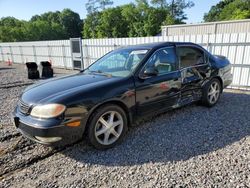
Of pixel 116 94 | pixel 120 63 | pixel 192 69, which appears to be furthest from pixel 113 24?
pixel 116 94

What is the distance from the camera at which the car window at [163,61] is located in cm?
377

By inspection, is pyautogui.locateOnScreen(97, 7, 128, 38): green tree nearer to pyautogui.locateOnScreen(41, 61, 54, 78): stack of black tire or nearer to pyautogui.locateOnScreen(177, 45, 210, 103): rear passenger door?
pyautogui.locateOnScreen(41, 61, 54, 78): stack of black tire

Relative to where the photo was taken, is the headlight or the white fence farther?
the white fence

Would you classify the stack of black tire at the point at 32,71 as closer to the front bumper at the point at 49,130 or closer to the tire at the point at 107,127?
the front bumper at the point at 49,130

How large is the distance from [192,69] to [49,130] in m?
3.07

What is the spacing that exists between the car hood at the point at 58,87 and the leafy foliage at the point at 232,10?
36208mm

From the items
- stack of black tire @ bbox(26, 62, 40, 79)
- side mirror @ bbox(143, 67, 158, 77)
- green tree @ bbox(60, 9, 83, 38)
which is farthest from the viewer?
green tree @ bbox(60, 9, 83, 38)

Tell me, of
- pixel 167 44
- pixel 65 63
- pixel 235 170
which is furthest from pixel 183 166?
pixel 65 63

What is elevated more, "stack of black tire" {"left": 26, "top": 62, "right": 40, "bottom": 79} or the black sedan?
the black sedan

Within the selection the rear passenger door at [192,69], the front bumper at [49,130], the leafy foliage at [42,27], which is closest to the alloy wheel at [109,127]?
the front bumper at [49,130]

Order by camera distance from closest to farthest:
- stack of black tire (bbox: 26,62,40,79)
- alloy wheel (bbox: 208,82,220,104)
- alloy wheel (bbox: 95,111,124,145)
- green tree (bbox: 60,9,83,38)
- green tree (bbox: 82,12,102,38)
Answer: alloy wheel (bbox: 95,111,124,145) → alloy wheel (bbox: 208,82,220,104) → stack of black tire (bbox: 26,62,40,79) → green tree (bbox: 82,12,102,38) → green tree (bbox: 60,9,83,38)

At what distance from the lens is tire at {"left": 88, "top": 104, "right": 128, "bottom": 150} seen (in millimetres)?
3088

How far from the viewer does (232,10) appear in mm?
44344

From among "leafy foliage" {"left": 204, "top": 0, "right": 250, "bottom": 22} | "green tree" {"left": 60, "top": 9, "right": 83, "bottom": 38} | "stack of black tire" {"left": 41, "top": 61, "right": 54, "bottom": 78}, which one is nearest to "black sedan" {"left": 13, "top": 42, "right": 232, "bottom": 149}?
"stack of black tire" {"left": 41, "top": 61, "right": 54, "bottom": 78}
